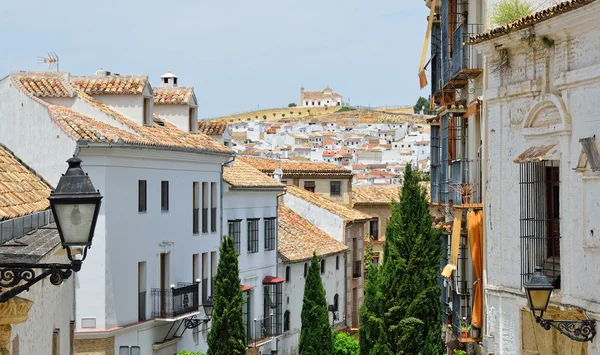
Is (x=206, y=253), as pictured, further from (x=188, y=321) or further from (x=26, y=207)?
(x=26, y=207)

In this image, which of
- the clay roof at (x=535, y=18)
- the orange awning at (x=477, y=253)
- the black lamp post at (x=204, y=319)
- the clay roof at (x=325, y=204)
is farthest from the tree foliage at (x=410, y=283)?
the clay roof at (x=325, y=204)

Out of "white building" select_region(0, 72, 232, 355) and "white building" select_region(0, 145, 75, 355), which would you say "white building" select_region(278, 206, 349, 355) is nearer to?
"white building" select_region(0, 72, 232, 355)

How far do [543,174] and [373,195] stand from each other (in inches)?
1976

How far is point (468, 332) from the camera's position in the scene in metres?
19.3

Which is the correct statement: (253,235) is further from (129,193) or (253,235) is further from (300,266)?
(129,193)

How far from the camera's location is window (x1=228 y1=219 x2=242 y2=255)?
114 feet

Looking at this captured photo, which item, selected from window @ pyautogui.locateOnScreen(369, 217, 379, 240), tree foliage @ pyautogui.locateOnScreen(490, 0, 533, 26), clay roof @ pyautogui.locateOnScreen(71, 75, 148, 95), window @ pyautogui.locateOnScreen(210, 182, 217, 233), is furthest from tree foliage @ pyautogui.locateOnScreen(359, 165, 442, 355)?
window @ pyautogui.locateOnScreen(369, 217, 379, 240)

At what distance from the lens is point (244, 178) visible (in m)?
36.5

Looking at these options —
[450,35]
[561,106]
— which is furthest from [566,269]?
[450,35]

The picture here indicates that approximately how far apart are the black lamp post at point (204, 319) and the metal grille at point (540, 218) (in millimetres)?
15798

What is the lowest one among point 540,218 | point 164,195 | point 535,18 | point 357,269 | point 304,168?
point 357,269

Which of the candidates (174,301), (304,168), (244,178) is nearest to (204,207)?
(174,301)

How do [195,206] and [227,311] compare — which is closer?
[227,311]

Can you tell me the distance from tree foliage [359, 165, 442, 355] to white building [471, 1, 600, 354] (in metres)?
3.72
